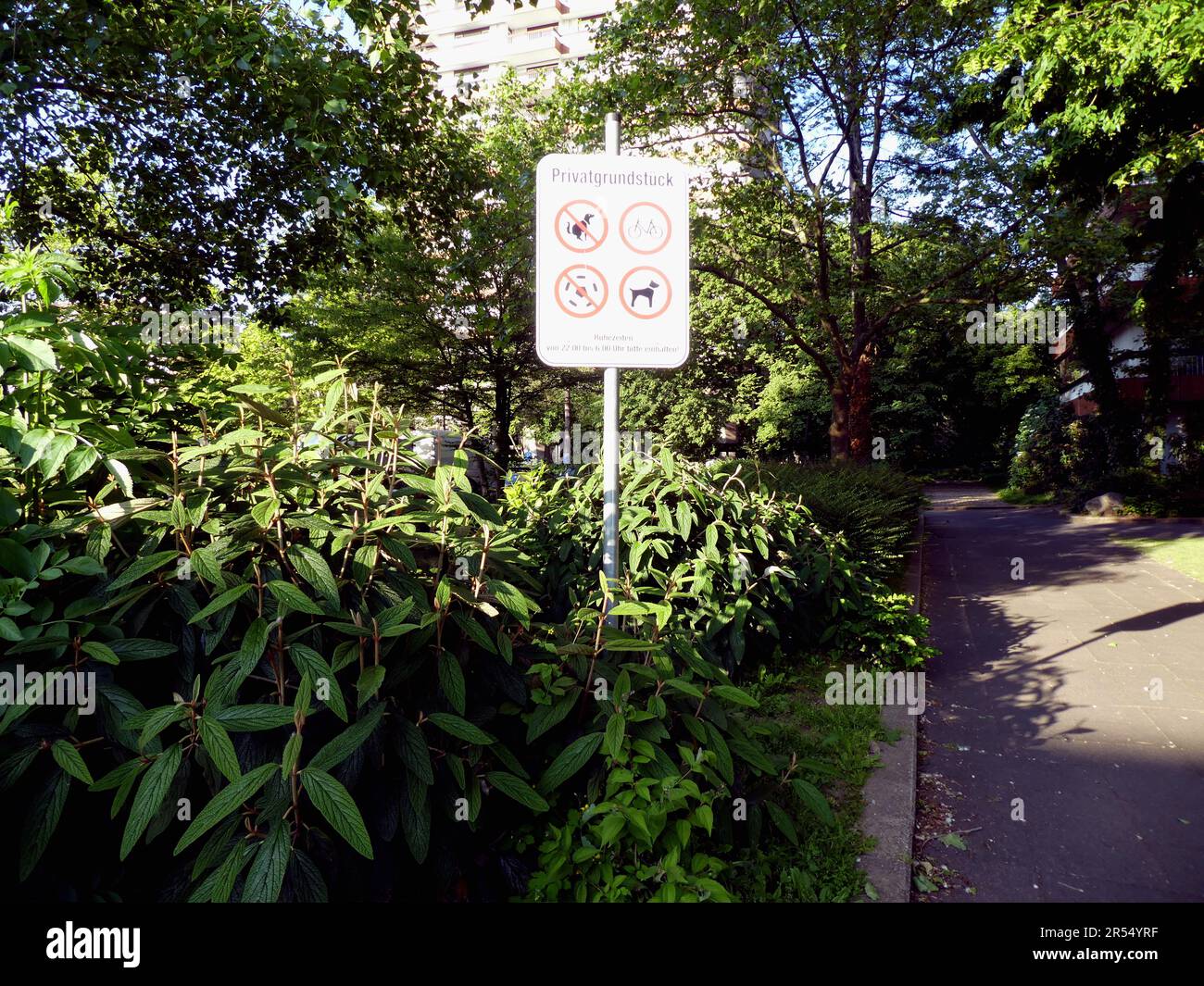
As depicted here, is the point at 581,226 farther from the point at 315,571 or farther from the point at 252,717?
the point at 252,717

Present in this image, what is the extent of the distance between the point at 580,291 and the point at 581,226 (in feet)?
0.82

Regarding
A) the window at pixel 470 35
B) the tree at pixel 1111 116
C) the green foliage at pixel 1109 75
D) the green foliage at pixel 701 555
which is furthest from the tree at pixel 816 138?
the window at pixel 470 35

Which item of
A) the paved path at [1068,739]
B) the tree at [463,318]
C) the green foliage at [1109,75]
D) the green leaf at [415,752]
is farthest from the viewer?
the tree at [463,318]

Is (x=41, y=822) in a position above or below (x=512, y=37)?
below

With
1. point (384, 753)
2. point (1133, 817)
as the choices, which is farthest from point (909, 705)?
point (384, 753)

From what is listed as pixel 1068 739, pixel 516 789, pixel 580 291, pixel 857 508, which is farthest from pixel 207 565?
pixel 857 508

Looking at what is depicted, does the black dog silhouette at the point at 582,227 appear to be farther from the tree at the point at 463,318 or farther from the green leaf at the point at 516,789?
the tree at the point at 463,318

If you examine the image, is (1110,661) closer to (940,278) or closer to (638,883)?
(638,883)

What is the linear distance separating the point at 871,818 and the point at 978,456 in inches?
1555

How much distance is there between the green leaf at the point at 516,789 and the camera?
1821 mm

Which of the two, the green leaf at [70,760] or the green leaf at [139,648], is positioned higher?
the green leaf at [139,648]

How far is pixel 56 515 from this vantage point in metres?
1.90

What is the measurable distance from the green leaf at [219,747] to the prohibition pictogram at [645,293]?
1957mm

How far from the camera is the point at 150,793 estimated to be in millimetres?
1467
